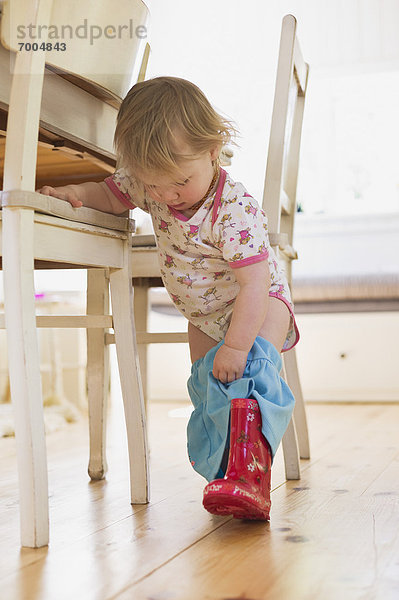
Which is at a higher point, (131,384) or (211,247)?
(211,247)

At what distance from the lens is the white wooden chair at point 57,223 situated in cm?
89

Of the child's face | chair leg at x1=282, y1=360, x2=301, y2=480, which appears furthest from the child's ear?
chair leg at x1=282, y1=360, x2=301, y2=480

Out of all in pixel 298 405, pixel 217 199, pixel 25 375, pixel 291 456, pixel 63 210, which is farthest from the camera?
pixel 298 405

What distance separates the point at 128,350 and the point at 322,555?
19.4 inches

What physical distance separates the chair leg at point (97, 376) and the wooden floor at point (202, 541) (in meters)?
0.05

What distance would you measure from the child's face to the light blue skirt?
0.83ft

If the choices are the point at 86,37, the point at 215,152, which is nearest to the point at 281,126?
the point at 215,152

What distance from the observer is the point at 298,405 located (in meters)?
1.67

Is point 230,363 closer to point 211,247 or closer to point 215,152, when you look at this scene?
point 211,247

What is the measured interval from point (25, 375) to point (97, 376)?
0.62 meters

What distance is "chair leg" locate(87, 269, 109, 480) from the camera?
1.46 metres

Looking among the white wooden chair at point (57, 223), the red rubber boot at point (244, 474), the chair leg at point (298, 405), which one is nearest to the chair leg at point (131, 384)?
the white wooden chair at point (57, 223)

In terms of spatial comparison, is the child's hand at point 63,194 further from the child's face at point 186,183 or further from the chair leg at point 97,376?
the chair leg at point 97,376

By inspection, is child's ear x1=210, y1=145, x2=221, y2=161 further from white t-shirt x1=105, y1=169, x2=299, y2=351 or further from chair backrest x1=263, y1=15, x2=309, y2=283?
chair backrest x1=263, y1=15, x2=309, y2=283
